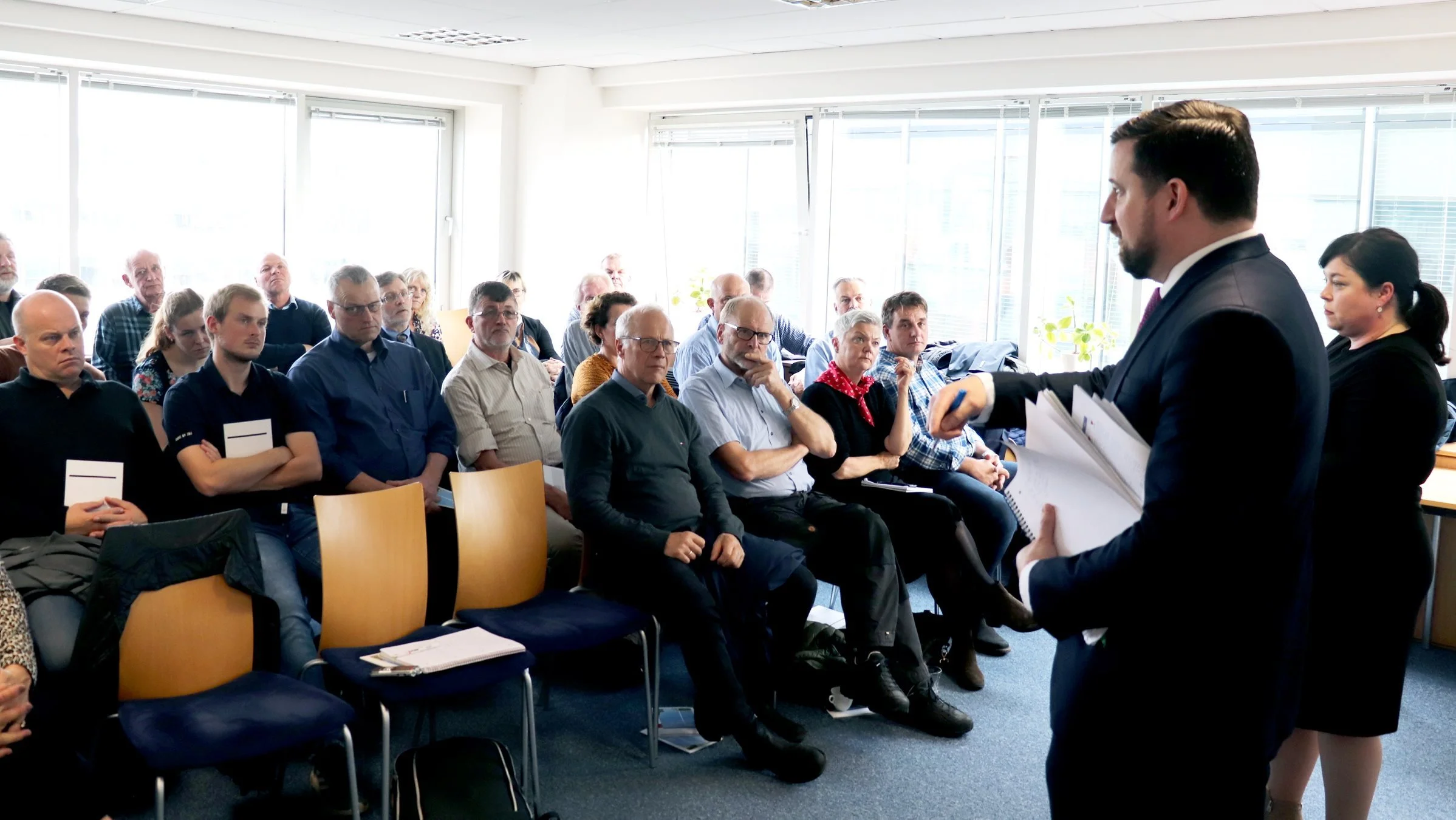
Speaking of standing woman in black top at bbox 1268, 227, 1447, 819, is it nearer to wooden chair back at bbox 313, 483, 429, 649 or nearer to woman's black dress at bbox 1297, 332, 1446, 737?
woman's black dress at bbox 1297, 332, 1446, 737

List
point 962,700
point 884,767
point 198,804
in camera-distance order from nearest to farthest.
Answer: point 198,804
point 884,767
point 962,700

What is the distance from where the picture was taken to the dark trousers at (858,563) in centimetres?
380

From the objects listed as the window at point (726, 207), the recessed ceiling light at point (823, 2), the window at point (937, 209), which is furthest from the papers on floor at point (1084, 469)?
the window at point (726, 207)

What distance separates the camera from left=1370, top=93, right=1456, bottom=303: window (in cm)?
570

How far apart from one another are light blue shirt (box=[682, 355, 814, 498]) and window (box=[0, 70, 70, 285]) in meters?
5.17

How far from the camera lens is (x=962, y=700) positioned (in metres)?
4.00

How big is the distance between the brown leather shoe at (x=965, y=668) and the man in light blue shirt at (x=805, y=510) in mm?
260

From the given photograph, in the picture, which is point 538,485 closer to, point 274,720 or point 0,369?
point 274,720

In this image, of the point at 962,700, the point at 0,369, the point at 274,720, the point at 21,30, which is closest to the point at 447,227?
the point at 21,30

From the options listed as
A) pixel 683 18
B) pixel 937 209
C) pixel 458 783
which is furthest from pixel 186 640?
pixel 937 209

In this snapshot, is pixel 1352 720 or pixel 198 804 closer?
pixel 1352 720

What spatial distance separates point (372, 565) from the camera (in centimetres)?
308

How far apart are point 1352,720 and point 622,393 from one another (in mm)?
2253

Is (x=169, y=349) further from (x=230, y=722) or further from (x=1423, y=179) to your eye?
(x=1423, y=179)
